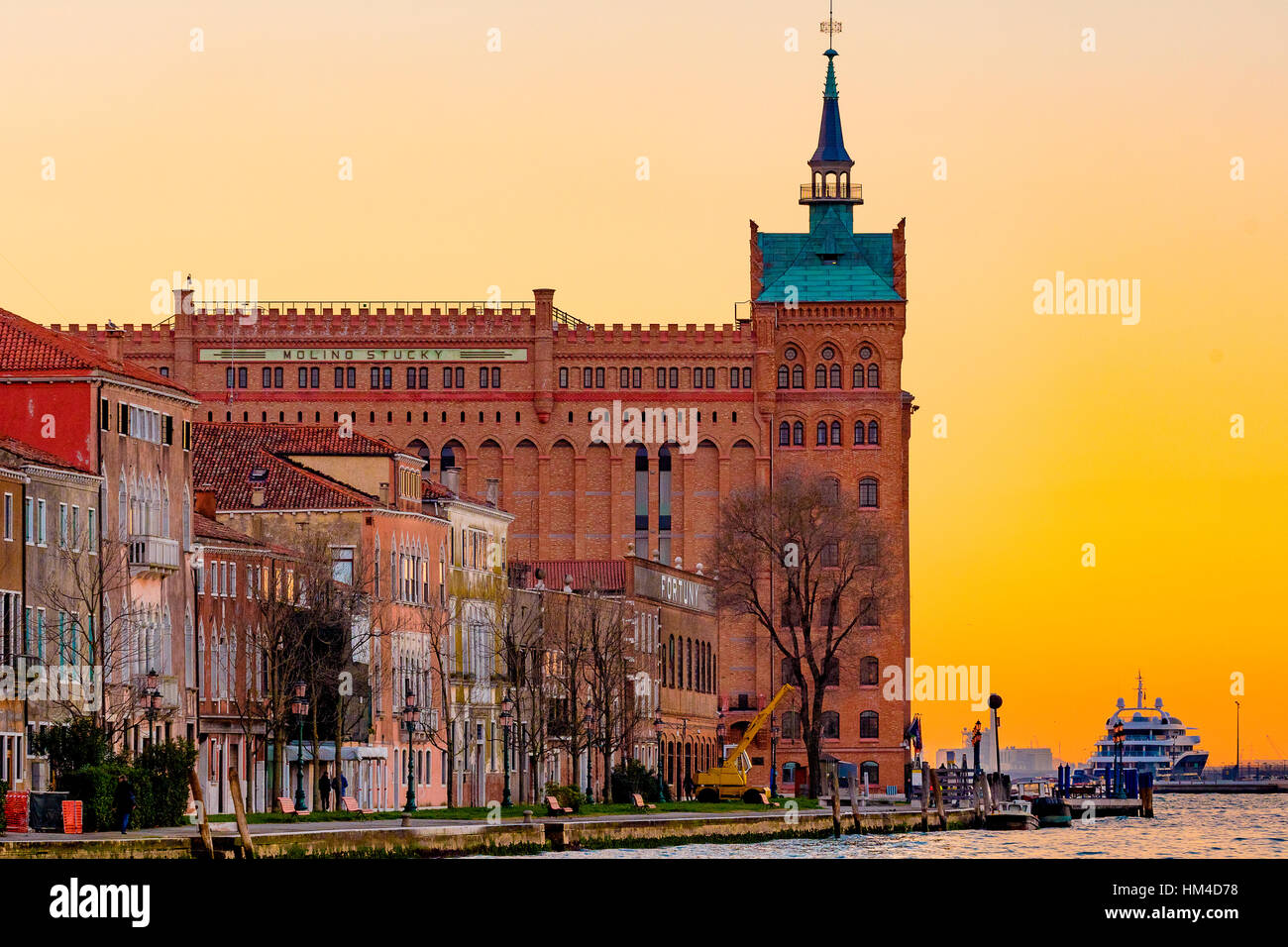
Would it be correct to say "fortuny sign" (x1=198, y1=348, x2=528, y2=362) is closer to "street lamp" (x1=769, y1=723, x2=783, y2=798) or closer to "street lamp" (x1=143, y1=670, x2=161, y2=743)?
"street lamp" (x1=769, y1=723, x2=783, y2=798)

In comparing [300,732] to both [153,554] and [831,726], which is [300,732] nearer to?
[153,554]

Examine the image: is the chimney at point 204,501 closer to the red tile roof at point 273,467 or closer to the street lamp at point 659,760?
the red tile roof at point 273,467

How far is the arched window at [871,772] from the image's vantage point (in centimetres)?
15700

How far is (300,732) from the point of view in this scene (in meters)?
82.8

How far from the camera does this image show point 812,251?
547ft

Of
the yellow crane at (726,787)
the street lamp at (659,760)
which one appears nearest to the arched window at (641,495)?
the street lamp at (659,760)

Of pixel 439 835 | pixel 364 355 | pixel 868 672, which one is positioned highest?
pixel 364 355

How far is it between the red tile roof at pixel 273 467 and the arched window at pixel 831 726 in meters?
57.3

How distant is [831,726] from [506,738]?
55.7m

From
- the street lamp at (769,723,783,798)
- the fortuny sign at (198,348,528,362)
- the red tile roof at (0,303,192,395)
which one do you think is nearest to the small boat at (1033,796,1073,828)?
the street lamp at (769,723,783,798)

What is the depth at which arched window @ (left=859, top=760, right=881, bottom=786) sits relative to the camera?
157 metres

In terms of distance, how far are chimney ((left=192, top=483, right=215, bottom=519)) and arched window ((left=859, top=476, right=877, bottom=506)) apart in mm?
66496

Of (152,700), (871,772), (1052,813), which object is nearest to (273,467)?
(152,700)
